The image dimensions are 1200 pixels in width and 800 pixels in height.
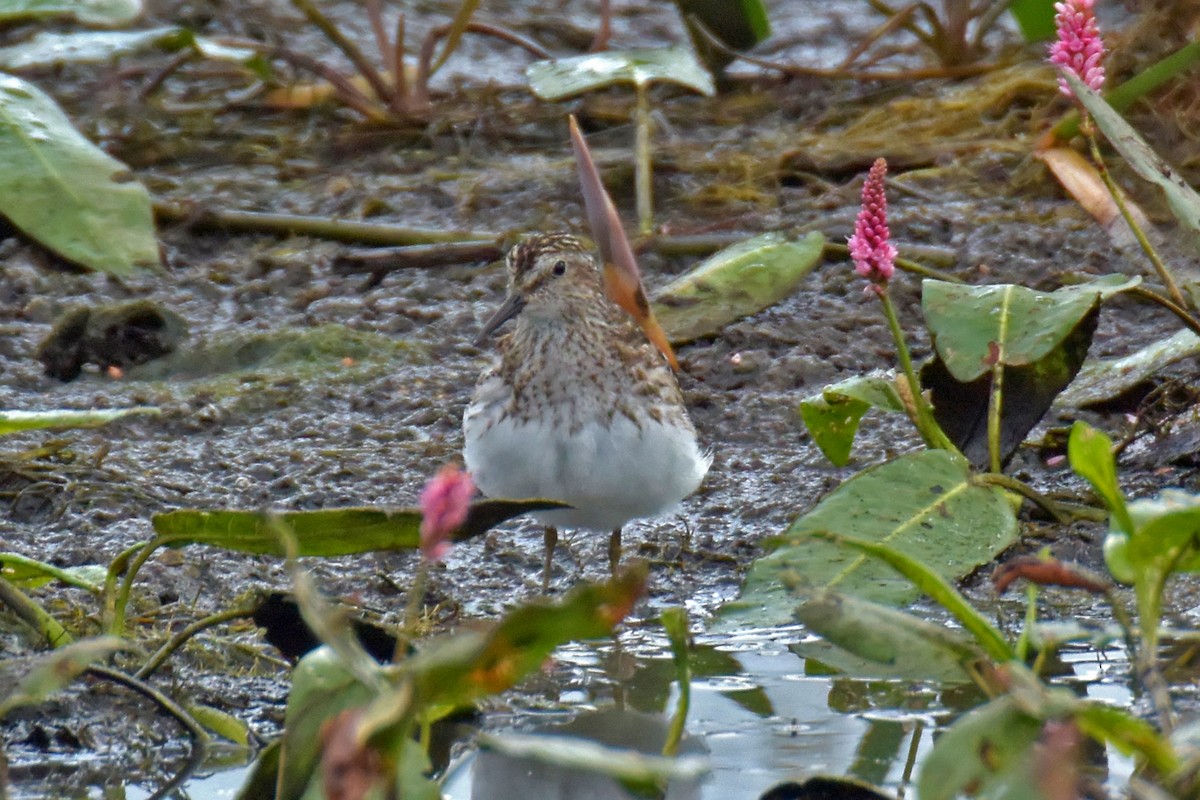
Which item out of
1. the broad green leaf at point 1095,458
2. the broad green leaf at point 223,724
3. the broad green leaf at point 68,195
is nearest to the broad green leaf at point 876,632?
the broad green leaf at point 1095,458

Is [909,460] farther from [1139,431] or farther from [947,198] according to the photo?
[947,198]

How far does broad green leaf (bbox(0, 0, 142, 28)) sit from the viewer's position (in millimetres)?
5859

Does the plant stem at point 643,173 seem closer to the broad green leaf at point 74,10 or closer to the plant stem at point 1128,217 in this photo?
the broad green leaf at point 74,10

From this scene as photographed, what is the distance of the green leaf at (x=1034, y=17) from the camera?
23.4ft

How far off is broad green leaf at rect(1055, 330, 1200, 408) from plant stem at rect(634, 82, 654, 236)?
5.95 feet

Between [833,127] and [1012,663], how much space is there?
5270mm

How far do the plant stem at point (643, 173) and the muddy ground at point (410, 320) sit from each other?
0.14 metres

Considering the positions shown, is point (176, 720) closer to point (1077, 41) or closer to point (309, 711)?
point (309, 711)

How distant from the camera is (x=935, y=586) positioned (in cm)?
269

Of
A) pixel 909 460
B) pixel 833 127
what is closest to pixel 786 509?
pixel 909 460

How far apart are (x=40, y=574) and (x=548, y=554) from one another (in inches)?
54.0

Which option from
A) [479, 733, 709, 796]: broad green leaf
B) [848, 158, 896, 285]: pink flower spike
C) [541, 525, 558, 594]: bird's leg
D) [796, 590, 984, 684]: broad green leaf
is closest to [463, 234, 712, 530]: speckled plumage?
[541, 525, 558, 594]: bird's leg

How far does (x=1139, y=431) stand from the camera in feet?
15.3

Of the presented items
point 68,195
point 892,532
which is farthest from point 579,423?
point 68,195
